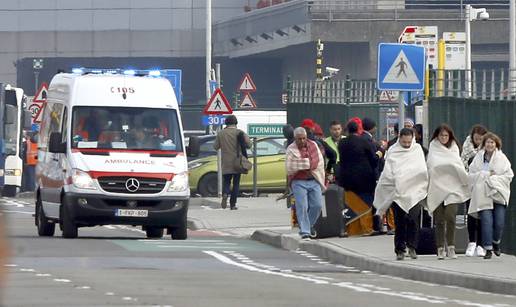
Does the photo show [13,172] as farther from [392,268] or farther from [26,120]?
[392,268]

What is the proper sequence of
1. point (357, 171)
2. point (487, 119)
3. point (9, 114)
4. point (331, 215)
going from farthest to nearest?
point (9, 114) → point (331, 215) → point (357, 171) → point (487, 119)

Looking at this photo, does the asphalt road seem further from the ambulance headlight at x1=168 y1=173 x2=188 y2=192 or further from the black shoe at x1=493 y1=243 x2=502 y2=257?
the black shoe at x1=493 y1=243 x2=502 y2=257

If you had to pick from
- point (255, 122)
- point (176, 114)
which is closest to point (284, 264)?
point (176, 114)

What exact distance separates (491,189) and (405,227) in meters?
1.18

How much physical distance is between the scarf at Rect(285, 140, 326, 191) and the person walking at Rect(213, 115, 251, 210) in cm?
899

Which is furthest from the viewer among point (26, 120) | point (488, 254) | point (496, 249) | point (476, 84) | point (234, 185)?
point (26, 120)

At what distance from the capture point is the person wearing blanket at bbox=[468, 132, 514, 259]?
2083cm

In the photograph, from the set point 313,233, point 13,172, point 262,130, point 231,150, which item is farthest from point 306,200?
point 13,172

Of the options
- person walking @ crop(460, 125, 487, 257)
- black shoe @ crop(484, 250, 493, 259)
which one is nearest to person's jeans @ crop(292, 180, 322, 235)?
person walking @ crop(460, 125, 487, 257)

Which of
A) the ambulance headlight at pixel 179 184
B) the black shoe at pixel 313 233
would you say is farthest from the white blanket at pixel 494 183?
the ambulance headlight at pixel 179 184

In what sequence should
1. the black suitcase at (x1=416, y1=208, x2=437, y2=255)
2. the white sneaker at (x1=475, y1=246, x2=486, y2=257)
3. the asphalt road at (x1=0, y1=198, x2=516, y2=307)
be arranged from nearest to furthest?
the asphalt road at (x1=0, y1=198, x2=516, y2=307) < the white sneaker at (x1=475, y1=246, x2=486, y2=257) < the black suitcase at (x1=416, y1=208, x2=437, y2=255)

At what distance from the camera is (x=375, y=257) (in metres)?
21.0

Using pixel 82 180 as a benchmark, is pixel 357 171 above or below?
above

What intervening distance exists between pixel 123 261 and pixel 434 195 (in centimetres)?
383
